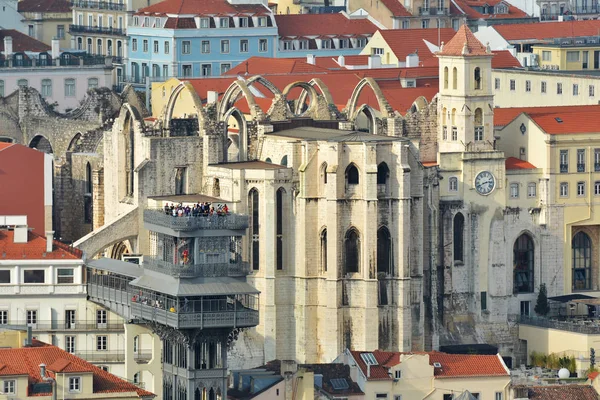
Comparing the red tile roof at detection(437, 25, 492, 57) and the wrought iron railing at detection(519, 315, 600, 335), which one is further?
the red tile roof at detection(437, 25, 492, 57)

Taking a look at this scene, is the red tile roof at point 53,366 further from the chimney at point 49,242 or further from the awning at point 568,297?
the awning at point 568,297

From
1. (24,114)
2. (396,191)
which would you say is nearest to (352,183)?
(396,191)

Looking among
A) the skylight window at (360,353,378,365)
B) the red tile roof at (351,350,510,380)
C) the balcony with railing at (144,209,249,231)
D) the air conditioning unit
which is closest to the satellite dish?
the red tile roof at (351,350,510,380)

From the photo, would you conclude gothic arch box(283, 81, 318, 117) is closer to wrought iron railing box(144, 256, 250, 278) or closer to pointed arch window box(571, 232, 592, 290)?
pointed arch window box(571, 232, 592, 290)

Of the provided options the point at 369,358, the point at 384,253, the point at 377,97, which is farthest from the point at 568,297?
the point at 369,358

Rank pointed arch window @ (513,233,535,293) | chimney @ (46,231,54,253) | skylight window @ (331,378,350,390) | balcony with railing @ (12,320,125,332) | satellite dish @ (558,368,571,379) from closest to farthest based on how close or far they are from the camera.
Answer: skylight window @ (331,378,350,390)
balcony with railing @ (12,320,125,332)
chimney @ (46,231,54,253)
satellite dish @ (558,368,571,379)
pointed arch window @ (513,233,535,293)

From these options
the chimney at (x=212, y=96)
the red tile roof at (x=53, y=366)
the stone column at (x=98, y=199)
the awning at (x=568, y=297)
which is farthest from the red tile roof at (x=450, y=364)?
the chimney at (x=212, y=96)

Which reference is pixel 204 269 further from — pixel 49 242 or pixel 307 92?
pixel 307 92
